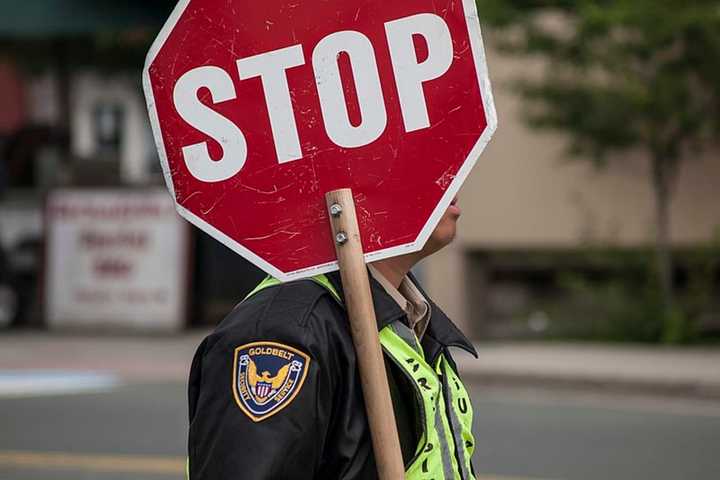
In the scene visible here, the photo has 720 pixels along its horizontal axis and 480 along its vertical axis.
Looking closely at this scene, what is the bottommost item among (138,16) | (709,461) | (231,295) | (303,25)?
(709,461)

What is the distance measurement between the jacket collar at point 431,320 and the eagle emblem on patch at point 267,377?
21 cm

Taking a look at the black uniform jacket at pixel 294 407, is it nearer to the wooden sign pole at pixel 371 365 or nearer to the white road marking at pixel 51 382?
the wooden sign pole at pixel 371 365

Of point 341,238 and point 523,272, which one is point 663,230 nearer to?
point 523,272

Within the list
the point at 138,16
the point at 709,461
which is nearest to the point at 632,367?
the point at 709,461

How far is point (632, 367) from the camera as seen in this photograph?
507 inches

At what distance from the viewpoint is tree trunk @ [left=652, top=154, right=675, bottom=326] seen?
1437 cm

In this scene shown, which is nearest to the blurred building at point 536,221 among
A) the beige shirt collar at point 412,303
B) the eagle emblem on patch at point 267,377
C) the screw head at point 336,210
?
the beige shirt collar at point 412,303

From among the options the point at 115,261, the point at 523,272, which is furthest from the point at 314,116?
the point at 115,261

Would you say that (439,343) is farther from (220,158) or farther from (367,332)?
(220,158)

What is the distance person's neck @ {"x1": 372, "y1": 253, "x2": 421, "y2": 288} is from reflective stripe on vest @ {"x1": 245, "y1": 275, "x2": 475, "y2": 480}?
0.11 m

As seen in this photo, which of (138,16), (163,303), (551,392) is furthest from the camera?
(163,303)

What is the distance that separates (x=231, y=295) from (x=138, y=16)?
4.38m

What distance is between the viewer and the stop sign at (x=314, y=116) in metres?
2.52

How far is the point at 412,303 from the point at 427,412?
0.32 meters
